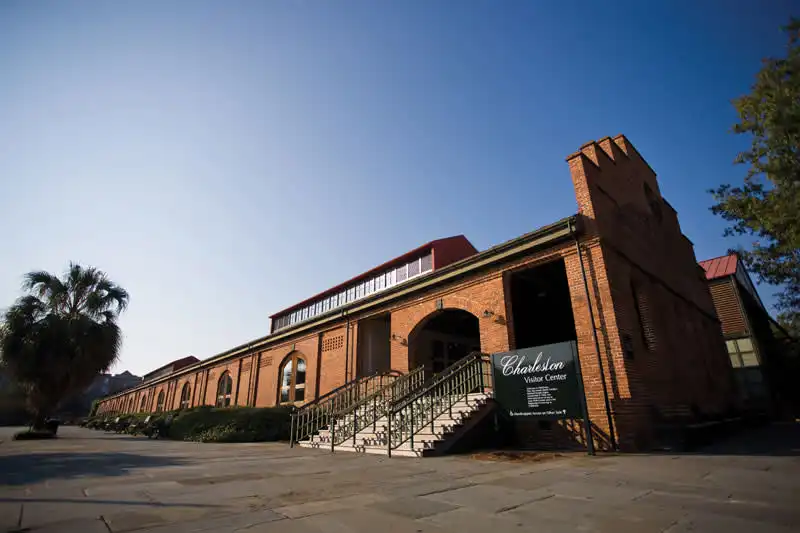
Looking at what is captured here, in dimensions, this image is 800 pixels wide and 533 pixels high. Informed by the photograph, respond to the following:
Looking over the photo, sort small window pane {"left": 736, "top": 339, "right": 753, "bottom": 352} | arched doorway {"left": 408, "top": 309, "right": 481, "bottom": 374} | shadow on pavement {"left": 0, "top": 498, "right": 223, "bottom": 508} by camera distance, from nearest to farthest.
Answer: shadow on pavement {"left": 0, "top": 498, "right": 223, "bottom": 508} < arched doorway {"left": 408, "top": 309, "right": 481, "bottom": 374} < small window pane {"left": 736, "top": 339, "right": 753, "bottom": 352}

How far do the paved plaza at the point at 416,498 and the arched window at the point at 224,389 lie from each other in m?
21.4

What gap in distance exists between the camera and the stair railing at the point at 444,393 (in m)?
8.80

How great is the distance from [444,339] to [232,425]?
9.09 metres

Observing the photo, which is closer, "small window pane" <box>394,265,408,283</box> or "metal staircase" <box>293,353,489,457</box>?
"metal staircase" <box>293,353,489,457</box>

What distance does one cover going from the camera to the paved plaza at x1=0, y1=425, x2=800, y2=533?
269 centimetres

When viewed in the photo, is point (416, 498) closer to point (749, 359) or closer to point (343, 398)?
point (343, 398)

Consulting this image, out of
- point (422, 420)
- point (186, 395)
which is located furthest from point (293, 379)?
point (186, 395)

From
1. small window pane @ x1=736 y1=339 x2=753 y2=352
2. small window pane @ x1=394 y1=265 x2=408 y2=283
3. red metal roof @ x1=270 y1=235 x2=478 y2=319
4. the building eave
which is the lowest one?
small window pane @ x1=736 y1=339 x2=753 y2=352

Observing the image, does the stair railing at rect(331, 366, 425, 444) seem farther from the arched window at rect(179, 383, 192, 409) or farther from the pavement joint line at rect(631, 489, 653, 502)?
the arched window at rect(179, 383, 192, 409)

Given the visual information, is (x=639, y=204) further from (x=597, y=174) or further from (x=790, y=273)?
(x=790, y=273)

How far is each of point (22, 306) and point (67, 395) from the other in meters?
4.56

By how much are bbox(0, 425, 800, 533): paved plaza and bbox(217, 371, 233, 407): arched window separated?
70.2ft

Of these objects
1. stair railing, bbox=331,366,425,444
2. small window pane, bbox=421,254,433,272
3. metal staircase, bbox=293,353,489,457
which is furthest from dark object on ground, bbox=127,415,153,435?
small window pane, bbox=421,254,433,272

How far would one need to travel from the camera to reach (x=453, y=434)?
8.06 m
